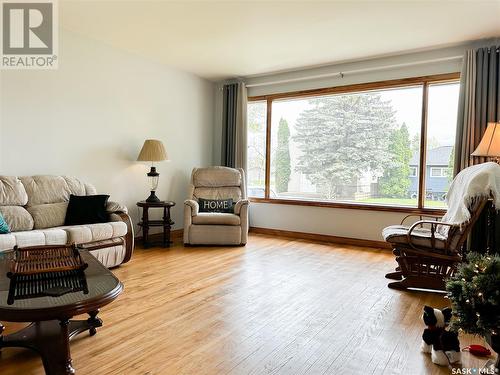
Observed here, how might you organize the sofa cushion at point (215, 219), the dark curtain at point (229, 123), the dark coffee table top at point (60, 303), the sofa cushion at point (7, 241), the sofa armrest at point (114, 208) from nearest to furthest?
the dark coffee table top at point (60, 303)
the sofa cushion at point (7, 241)
the sofa armrest at point (114, 208)
the sofa cushion at point (215, 219)
the dark curtain at point (229, 123)

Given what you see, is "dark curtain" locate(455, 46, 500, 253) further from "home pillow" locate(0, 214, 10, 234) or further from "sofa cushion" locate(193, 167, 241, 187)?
"home pillow" locate(0, 214, 10, 234)

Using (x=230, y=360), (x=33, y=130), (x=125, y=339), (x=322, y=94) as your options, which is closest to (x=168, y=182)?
(x=33, y=130)

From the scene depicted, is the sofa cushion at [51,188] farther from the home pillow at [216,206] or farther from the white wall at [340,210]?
the white wall at [340,210]

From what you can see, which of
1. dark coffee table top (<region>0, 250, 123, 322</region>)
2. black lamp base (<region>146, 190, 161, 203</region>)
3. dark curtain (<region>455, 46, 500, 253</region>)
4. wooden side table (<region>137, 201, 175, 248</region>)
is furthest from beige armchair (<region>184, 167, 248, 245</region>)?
dark coffee table top (<region>0, 250, 123, 322</region>)

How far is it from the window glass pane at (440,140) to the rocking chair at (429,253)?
4.71ft

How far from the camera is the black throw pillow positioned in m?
3.66

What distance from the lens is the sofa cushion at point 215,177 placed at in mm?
5316

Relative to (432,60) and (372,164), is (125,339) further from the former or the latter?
(432,60)

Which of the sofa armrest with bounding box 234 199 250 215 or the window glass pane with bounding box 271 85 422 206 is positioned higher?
the window glass pane with bounding box 271 85 422 206

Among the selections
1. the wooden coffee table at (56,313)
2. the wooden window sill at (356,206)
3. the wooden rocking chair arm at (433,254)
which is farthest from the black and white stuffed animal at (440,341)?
the wooden window sill at (356,206)

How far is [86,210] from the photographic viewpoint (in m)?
3.70

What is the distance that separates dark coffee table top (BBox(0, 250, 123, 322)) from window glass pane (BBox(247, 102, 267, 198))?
171 inches

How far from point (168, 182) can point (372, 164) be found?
3.07m

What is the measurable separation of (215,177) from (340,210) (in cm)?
195
